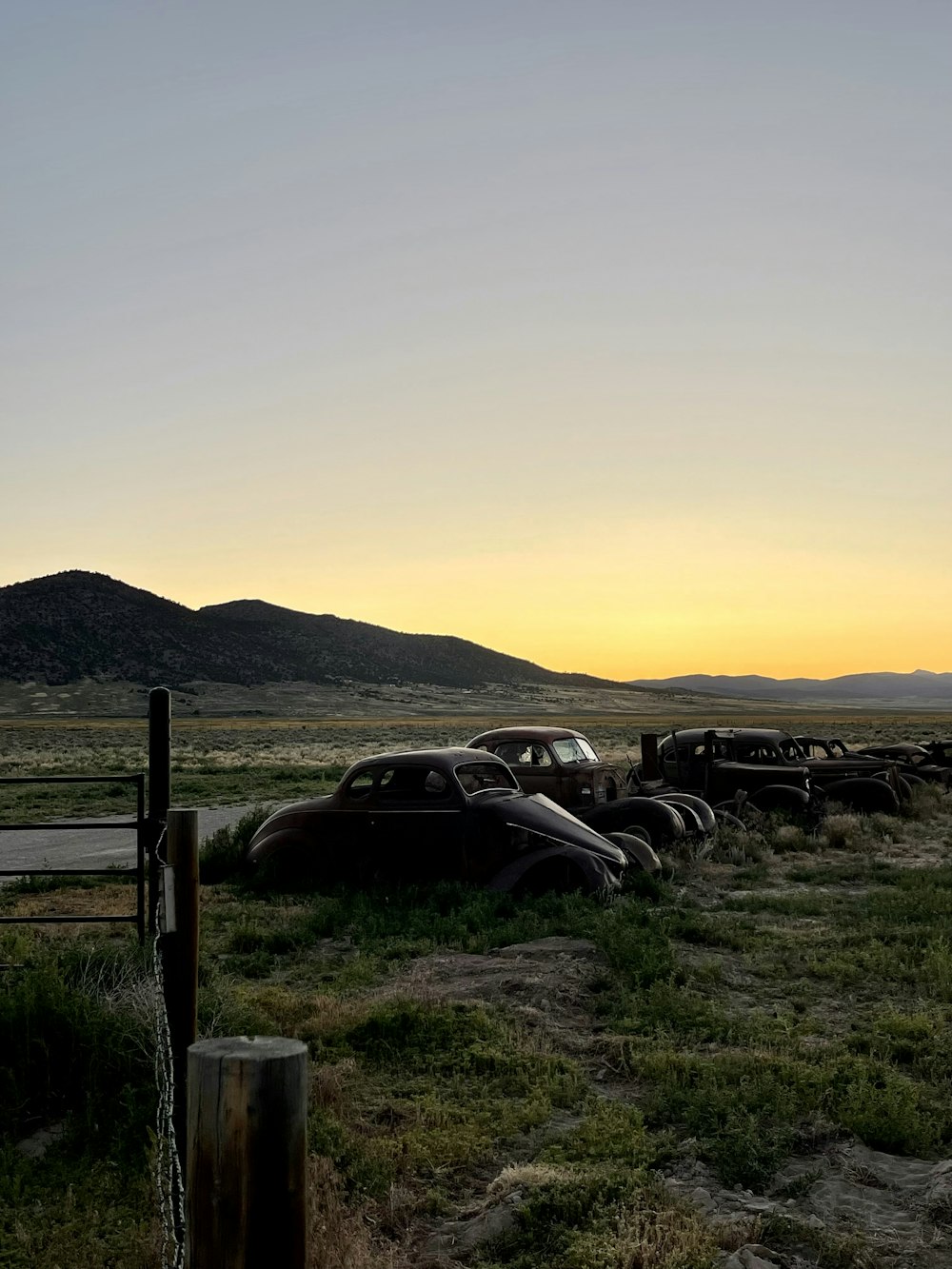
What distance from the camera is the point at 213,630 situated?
521 feet

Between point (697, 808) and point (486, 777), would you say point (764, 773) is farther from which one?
point (486, 777)

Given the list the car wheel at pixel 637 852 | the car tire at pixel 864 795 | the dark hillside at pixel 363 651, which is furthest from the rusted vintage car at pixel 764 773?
the dark hillside at pixel 363 651

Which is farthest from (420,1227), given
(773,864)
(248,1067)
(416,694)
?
(416,694)

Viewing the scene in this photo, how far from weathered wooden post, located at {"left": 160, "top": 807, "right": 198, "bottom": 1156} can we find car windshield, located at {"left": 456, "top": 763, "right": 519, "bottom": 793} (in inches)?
261

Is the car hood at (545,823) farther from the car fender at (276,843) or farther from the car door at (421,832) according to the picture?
the car fender at (276,843)

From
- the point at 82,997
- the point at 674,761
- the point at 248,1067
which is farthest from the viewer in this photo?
the point at 674,761

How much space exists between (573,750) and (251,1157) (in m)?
12.5

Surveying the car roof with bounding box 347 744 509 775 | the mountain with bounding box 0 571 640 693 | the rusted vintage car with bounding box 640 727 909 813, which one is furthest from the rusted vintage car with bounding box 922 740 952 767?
the mountain with bounding box 0 571 640 693

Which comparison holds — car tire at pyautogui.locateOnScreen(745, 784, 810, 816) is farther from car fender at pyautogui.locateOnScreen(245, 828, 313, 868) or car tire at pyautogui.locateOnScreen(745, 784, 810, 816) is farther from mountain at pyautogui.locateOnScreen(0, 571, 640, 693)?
mountain at pyautogui.locateOnScreen(0, 571, 640, 693)

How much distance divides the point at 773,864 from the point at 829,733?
216ft

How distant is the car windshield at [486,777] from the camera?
38.1ft

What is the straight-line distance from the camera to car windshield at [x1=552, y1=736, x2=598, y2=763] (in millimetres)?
14734

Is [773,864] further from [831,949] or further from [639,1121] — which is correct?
[639,1121]

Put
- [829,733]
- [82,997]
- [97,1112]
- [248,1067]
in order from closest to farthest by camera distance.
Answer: [248,1067] → [97,1112] → [82,997] → [829,733]
